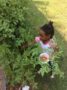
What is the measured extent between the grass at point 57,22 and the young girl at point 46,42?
0.17 metres

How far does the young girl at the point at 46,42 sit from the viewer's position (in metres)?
4.63

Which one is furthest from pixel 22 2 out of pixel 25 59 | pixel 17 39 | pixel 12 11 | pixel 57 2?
pixel 57 2

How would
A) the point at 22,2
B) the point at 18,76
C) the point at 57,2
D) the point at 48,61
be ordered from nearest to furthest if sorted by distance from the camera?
the point at 18,76, the point at 48,61, the point at 22,2, the point at 57,2

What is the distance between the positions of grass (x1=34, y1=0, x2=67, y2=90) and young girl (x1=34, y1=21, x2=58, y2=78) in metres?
0.17

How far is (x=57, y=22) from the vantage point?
675 centimetres

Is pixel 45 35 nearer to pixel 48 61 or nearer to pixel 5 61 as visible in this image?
pixel 48 61

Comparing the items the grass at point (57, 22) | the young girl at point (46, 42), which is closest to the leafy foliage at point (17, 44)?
the young girl at point (46, 42)

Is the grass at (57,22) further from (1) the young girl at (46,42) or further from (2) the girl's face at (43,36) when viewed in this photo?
(2) the girl's face at (43,36)

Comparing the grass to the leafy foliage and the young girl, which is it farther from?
the leafy foliage

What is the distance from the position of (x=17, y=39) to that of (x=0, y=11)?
53 centimetres

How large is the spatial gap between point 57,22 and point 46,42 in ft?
6.62

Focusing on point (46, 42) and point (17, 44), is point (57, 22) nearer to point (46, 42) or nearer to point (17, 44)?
point (46, 42)

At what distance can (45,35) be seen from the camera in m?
4.69

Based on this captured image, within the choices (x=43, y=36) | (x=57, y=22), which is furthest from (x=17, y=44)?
(x=57, y=22)
